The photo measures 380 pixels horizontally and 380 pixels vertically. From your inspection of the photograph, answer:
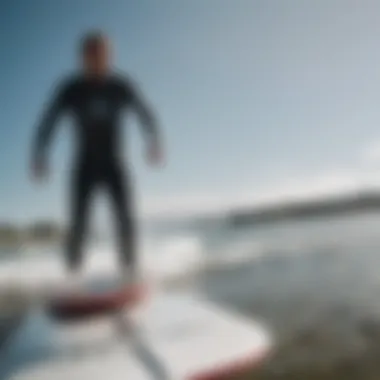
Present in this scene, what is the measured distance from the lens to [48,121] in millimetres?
1724

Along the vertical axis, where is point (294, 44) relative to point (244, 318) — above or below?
above

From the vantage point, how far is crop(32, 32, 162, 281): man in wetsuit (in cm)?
172

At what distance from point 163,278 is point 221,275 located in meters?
0.27

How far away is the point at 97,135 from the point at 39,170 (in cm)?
18

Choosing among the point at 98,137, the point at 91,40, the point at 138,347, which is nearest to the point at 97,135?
the point at 98,137

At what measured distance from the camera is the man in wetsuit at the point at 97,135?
1.72 m

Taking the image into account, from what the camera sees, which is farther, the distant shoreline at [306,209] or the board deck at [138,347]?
the distant shoreline at [306,209]

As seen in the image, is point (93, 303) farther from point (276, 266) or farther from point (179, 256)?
point (276, 266)

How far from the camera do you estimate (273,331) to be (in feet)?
6.71

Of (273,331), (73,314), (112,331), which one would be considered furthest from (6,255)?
(273,331)

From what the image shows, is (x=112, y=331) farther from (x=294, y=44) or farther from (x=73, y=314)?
(x=294, y=44)

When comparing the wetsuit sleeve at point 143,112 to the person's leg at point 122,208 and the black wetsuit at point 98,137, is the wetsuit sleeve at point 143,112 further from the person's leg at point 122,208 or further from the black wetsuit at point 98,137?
the person's leg at point 122,208

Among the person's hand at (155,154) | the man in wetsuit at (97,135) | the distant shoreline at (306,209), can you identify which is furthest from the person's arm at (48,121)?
the distant shoreline at (306,209)

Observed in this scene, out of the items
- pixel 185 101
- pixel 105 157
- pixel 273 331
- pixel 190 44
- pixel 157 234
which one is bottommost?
pixel 273 331
